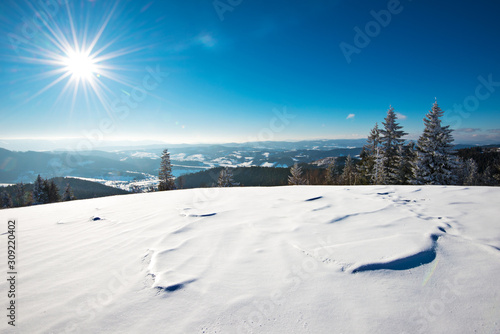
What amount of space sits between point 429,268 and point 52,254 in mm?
5158

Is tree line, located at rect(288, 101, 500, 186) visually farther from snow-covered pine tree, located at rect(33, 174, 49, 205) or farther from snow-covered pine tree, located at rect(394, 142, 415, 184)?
snow-covered pine tree, located at rect(33, 174, 49, 205)

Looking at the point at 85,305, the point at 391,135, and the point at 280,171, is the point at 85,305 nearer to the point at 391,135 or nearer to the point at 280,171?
the point at 391,135

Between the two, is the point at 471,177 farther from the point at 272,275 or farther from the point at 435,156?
the point at 272,275

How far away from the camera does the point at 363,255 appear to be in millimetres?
2369

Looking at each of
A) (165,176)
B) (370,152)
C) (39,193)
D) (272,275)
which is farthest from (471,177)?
(39,193)

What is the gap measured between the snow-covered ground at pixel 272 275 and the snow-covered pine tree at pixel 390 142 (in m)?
23.0

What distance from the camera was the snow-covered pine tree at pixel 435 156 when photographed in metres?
18.1

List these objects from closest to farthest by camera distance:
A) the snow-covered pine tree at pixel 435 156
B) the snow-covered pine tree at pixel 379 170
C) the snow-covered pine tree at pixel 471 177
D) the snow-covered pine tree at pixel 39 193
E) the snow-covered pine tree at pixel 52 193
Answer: the snow-covered pine tree at pixel 435 156, the snow-covered pine tree at pixel 379 170, the snow-covered pine tree at pixel 39 193, the snow-covered pine tree at pixel 52 193, the snow-covered pine tree at pixel 471 177

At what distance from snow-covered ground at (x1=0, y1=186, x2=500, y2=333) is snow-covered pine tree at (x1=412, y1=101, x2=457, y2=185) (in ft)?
61.9

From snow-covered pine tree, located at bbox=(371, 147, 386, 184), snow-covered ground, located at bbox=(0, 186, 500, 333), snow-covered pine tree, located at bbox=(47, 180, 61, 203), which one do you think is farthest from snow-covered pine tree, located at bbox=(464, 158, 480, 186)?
snow-covered pine tree, located at bbox=(47, 180, 61, 203)

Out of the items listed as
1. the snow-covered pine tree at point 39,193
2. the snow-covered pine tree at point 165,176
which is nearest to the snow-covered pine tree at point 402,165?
the snow-covered pine tree at point 165,176

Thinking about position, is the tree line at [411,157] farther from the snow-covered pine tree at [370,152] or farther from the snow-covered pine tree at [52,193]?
the snow-covered pine tree at [52,193]

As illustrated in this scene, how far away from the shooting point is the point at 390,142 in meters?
24.3

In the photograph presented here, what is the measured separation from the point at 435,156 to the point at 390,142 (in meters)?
6.14
